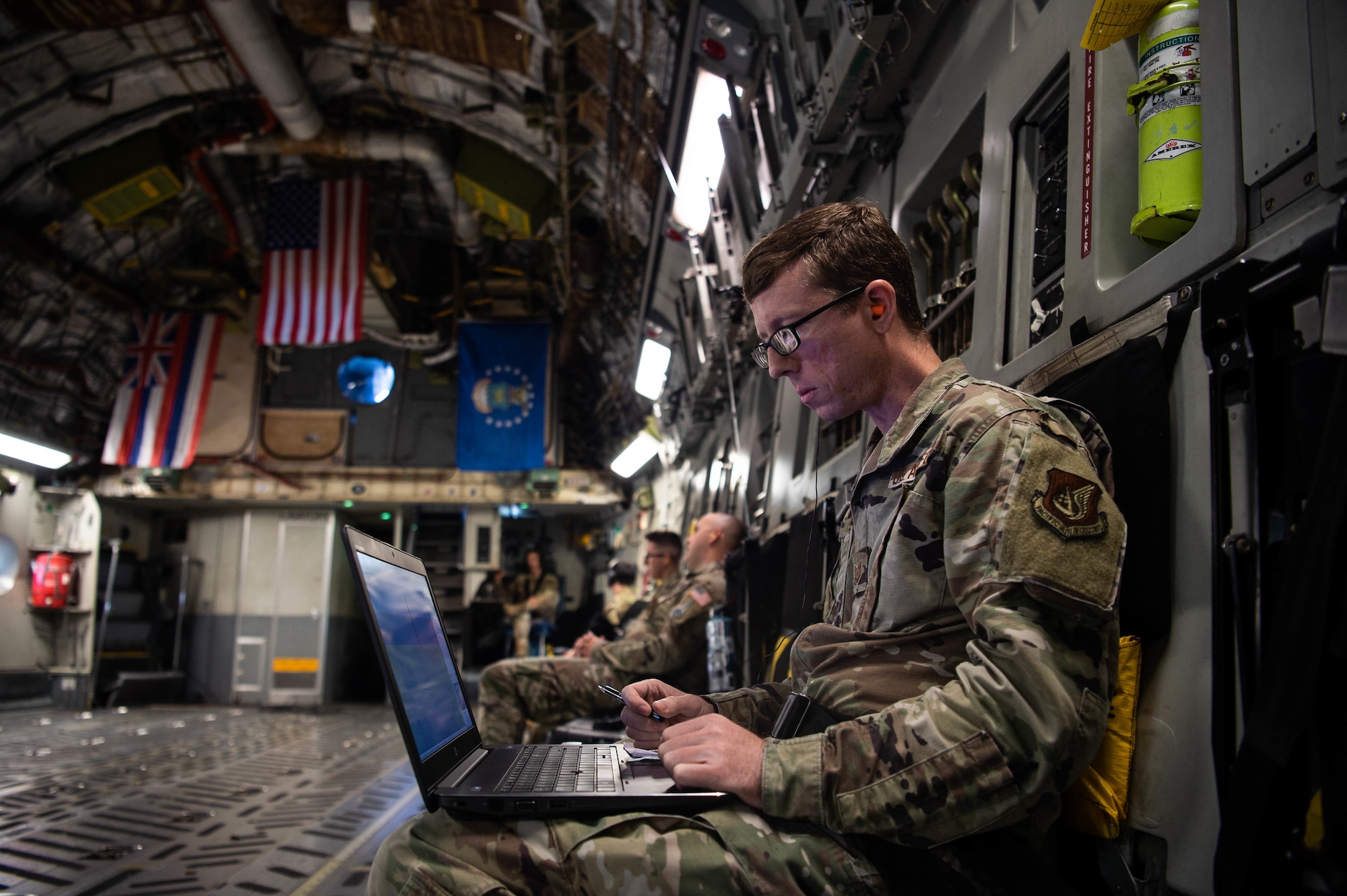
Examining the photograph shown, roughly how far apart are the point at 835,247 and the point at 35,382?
1103 centimetres

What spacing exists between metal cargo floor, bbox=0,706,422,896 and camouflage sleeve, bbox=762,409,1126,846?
2.09 metres

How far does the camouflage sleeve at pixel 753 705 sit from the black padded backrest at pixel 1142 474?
61 centimetres

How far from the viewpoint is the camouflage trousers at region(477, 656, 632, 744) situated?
341 centimetres

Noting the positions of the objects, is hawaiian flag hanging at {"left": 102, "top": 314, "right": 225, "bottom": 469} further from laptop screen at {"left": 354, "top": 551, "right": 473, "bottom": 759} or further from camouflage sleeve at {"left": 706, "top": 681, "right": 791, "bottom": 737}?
camouflage sleeve at {"left": 706, "top": 681, "right": 791, "bottom": 737}

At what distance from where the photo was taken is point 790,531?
3020 millimetres

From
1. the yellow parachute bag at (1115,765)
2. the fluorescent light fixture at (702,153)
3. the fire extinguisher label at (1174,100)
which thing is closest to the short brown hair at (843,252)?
the fire extinguisher label at (1174,100)

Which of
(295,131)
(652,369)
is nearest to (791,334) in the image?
(652,369)

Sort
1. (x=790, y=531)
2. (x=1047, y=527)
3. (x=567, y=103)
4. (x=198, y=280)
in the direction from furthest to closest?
(x=198, y=280)
(x=567, y=103)
(x=790, y=531)
(x=1047, y=527)

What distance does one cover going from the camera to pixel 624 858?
1.04 m

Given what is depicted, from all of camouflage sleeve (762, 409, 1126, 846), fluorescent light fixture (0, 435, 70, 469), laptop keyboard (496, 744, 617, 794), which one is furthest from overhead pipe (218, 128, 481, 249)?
camouflage sleeve (762, 409, 1126, 846)

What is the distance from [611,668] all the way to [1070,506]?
2.87 meters

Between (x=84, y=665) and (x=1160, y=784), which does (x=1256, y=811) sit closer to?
(x=1160, y=784)

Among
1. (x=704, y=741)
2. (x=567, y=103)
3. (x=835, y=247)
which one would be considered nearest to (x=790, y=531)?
(x=835, y=247)

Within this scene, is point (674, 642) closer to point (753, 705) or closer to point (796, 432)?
point (796, 432)
